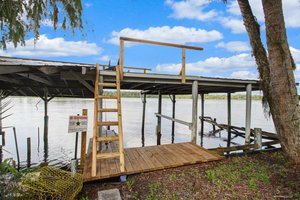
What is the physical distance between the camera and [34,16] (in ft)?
13.3

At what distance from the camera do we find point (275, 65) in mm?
4551

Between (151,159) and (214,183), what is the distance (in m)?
1.80

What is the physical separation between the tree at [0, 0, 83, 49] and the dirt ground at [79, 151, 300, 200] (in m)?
3.79

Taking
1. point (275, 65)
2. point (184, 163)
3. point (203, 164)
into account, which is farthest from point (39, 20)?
point (275, 65)

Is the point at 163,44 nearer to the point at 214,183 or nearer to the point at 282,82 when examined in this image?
the point at 282,82

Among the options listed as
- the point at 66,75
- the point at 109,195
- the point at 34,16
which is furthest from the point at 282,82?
the point at 34,16

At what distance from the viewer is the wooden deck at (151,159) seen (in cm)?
420

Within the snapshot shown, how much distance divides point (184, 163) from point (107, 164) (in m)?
1.95

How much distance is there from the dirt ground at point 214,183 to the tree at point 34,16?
3.79m

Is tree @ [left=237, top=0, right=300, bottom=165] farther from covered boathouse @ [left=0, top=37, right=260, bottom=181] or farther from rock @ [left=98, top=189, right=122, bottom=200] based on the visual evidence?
rock @ [left=98, top=189, right=122, bottom=200]

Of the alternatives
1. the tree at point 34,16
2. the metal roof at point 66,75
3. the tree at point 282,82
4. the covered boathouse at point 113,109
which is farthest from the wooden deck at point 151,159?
the tree at point 34,16

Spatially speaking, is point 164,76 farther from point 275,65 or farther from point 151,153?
point 275,65

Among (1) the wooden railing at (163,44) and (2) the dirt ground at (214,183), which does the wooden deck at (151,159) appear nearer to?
(2) the dirt ground at (214,183)

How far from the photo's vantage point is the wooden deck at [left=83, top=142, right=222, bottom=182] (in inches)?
165
